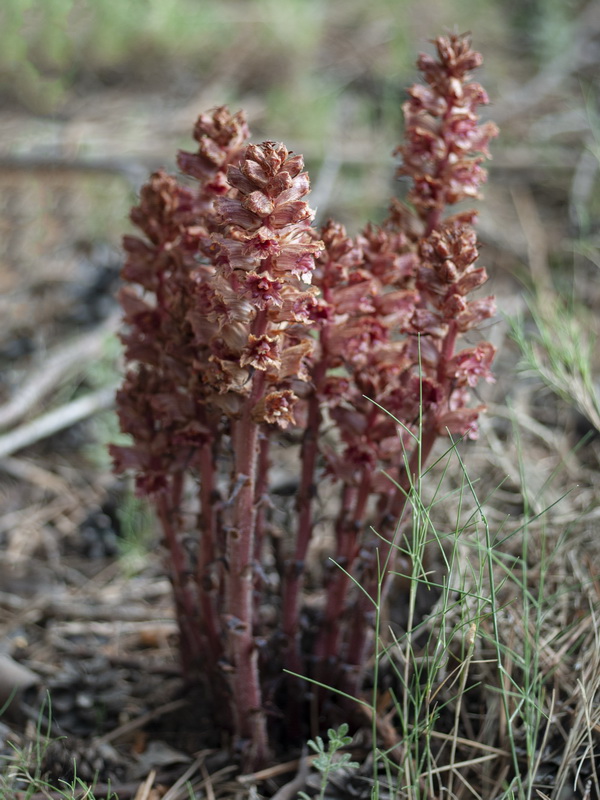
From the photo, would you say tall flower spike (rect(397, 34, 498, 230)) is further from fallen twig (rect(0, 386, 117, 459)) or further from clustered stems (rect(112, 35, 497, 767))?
fallen twig (rect(0, 386, 117, 459))

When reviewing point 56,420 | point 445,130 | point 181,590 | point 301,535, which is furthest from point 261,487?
point 56,420

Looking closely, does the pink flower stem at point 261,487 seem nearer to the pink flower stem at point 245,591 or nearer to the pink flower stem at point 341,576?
the pink flower stem at point 245,591

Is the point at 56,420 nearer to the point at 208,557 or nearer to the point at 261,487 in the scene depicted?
the point at 208,557

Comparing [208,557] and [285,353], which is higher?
[285,353]

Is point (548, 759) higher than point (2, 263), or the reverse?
point (2, 263)

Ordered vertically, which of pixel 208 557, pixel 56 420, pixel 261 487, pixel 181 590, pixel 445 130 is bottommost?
pixel 181 590

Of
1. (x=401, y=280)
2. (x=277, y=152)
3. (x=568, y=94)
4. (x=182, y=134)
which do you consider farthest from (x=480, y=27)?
(x=277, y=152)

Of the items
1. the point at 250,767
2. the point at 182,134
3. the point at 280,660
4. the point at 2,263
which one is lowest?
the point at 250,767

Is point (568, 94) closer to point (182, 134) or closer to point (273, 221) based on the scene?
point (182, 134)
